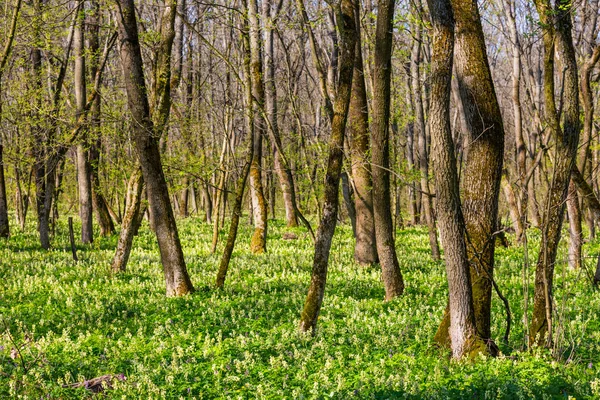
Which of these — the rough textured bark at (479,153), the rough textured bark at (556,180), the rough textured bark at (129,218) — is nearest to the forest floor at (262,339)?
the rough textured bark at (556,180)

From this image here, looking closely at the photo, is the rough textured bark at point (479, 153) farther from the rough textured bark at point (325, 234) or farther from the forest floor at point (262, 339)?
the rough textured bark at point (325, 234)

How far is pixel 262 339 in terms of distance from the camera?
781 cm

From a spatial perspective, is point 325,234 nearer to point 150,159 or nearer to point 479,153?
point 479,153

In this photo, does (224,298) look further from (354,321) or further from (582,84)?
(582,84)

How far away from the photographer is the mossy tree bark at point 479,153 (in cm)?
688

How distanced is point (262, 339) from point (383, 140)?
4.57 m

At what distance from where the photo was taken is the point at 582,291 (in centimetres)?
1143

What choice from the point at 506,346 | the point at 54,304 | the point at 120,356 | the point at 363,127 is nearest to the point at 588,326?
the point at 506,346

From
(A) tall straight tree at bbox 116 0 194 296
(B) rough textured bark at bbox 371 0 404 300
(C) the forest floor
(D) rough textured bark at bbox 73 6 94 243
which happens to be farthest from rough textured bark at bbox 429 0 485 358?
(D) rough textured bark at bbox 73 6 94 243

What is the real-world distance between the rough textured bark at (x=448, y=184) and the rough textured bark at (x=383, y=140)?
373 centimetres

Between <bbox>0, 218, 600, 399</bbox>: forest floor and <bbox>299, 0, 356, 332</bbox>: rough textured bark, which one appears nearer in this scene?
<bbox>0, 218, 600, 399</bbox>: forest floor

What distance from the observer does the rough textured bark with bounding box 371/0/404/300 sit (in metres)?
10.3

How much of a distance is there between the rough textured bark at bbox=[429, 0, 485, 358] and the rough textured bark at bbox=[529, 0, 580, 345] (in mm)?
1217

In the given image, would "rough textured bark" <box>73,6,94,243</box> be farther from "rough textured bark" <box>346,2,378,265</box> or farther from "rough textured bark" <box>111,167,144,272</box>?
"rough textured bark" <box>346,2,378,265</box>
